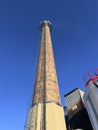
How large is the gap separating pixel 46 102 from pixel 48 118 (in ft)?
5.28

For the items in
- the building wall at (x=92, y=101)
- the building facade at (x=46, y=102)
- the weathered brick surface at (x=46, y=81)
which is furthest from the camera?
the weathered brick surface at (x=46, y=81)

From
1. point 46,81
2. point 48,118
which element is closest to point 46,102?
point 48,118

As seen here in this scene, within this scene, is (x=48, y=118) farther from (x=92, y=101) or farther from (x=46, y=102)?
(x=92, y=101)

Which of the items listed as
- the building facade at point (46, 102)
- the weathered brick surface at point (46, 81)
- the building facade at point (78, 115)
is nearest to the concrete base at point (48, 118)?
the building facade at point (46, 102)

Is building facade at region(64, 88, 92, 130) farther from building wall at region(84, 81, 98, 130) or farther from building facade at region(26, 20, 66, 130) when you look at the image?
building facade at region(26, 20, 66, 130)

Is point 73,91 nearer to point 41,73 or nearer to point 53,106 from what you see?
point 41,73

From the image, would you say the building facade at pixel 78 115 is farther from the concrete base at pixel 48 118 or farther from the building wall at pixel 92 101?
the concrete base at pixel 48 118

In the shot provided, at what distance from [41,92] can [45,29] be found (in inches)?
514

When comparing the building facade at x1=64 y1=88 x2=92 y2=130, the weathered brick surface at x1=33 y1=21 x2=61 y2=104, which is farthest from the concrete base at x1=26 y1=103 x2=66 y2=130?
the building facade at x1=64 y1=88 x2=92 y2=130

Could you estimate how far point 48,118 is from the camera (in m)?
12.1

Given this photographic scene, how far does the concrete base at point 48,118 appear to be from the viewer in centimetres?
1188

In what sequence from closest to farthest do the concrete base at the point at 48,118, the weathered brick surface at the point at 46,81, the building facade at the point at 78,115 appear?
the concrete base at the point at 48,118 < the weathered brick surface at the point at 46,81 < the building facade at the point at 78,115

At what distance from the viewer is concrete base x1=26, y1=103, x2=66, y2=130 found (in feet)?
→ 39.0

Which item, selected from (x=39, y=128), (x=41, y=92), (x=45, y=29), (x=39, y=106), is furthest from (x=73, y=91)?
(x=45, y=29)
